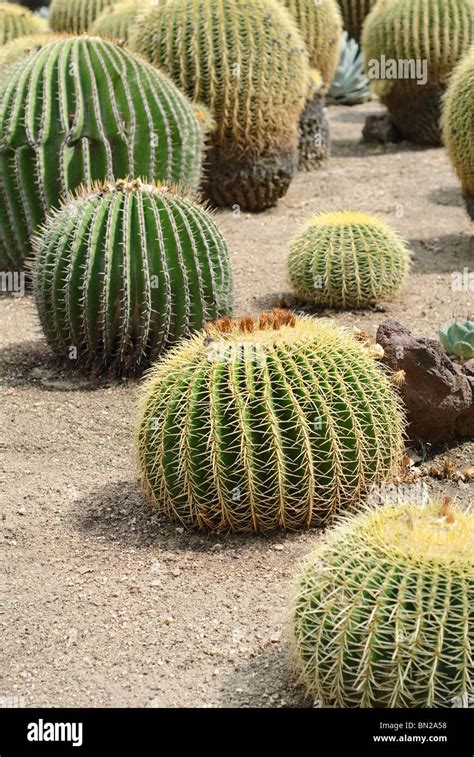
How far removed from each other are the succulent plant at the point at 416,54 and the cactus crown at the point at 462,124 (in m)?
2.90

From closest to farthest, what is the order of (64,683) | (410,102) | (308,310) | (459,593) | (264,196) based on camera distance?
1. (459,593)
2. (64,683)
3. (308,310)
4. (264,196)
5. (410,102)

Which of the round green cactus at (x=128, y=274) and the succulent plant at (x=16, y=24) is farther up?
the round green cactus at (x=128, y=274)

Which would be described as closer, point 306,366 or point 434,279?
point 306,366

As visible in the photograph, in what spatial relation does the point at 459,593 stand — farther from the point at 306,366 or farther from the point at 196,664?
the point at 306,366

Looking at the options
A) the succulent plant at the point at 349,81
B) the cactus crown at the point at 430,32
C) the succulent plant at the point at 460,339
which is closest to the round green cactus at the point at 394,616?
the succulent plant at the point at 460,339

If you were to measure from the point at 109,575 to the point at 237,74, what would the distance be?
6.05 m

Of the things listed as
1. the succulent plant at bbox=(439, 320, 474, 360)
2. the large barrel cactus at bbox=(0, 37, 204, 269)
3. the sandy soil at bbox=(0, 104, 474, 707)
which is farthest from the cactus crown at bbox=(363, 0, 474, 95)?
the succulent plant at bbox=(439, 320, 474, 360)

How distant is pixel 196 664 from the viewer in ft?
13.0

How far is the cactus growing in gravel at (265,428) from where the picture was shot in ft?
15.1

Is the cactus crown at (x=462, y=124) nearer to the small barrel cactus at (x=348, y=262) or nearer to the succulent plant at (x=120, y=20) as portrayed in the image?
the small barrel cactus at (x=348, y=262)

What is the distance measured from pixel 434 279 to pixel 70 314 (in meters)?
3.11

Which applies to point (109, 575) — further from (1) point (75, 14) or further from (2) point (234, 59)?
(1) point (75, 14)

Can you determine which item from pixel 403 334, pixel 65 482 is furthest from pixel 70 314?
pixel 403 334

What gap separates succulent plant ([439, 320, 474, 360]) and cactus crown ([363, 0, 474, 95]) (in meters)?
6.96
